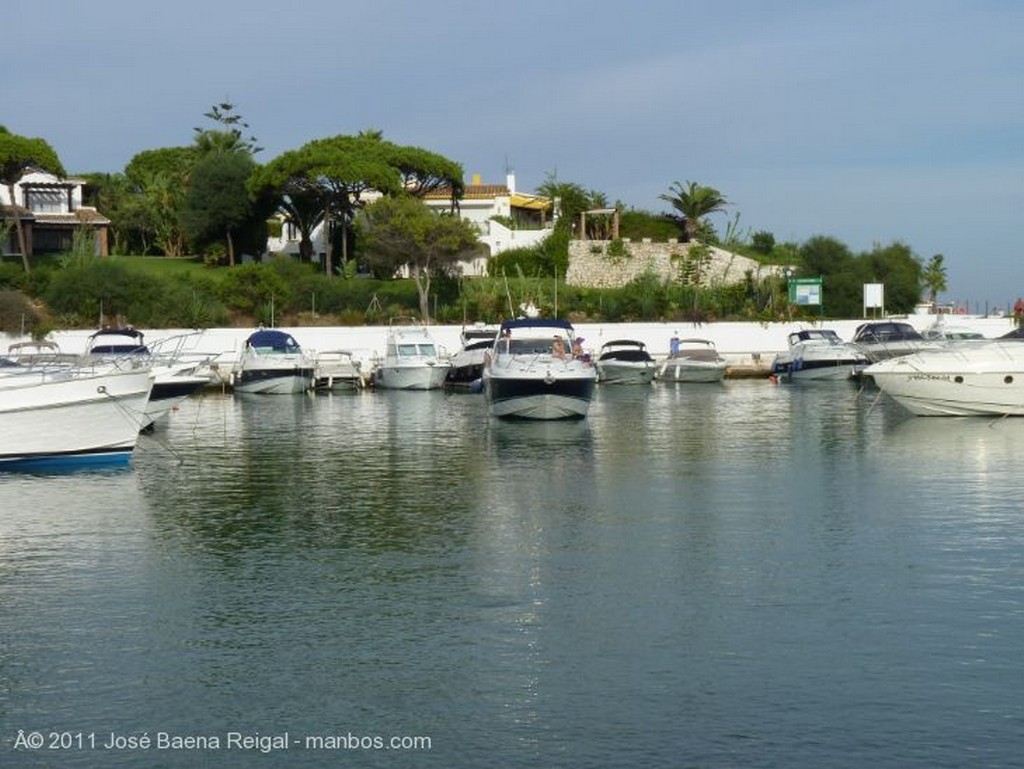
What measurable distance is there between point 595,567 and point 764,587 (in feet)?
7.29

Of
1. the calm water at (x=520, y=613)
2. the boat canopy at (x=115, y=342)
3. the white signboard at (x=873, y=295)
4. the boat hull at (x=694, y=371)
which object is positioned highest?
the white signboard at (x=873, y=295)

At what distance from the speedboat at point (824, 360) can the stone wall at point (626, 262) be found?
23.8m

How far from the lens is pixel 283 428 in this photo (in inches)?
1515

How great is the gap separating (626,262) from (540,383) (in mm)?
48409

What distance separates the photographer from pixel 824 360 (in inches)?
2263

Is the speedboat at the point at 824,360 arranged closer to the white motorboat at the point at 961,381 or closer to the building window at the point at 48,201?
the white motorboat at the point at 961,381

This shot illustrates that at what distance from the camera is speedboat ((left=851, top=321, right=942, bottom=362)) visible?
Answer: 5366 centimetres

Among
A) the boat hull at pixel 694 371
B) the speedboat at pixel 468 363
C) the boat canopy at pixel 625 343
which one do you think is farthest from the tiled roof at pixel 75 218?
the boat hull at pixel 694 371

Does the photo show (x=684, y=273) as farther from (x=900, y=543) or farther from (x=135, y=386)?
(x=900, y=543)

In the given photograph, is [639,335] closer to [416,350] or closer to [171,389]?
[416,350]

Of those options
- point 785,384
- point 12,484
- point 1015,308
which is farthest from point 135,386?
point 1015,308

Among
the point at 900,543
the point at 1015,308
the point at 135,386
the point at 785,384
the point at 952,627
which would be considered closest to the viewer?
the point at 952,627

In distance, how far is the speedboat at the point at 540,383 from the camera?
36.4 m

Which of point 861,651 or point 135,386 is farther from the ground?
point 135,386
